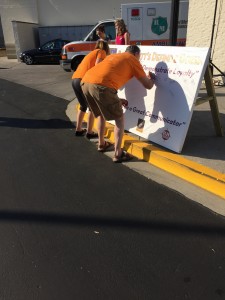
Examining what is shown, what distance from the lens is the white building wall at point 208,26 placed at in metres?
8.19

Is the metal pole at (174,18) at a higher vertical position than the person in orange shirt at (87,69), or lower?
higher

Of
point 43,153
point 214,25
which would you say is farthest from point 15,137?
point 214,25

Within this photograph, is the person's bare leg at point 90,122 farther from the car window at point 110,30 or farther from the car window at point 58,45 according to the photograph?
the car window at point 58,45

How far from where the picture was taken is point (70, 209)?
3391mm

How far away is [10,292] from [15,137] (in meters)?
3.86

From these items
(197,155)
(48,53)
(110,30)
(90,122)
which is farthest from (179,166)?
(48,53)

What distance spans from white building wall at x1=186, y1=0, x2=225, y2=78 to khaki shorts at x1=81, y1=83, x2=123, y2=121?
558 centimetres

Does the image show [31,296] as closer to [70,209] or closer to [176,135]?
[70,209]

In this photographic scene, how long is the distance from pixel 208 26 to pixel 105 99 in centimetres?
600

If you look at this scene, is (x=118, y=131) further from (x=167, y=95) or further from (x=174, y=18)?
→ (x=174, y=18)

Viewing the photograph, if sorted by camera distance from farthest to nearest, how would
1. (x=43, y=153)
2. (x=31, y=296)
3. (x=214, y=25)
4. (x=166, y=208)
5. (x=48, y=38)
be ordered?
(x=48, y=38), (x=214, y=25), (x=43, y=153), (x=166, y=208), (x=31, y=296)

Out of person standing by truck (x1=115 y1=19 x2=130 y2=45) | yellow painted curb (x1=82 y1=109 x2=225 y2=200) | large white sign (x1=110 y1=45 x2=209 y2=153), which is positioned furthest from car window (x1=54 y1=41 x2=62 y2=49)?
yellow painted curb (x1=82 y1=109 x2=225 y2=200)

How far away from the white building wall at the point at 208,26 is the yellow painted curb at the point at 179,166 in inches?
197

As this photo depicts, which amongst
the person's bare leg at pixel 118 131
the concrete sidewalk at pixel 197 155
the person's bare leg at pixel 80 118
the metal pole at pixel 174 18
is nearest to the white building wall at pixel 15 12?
the metal pole at pixel 174 18
